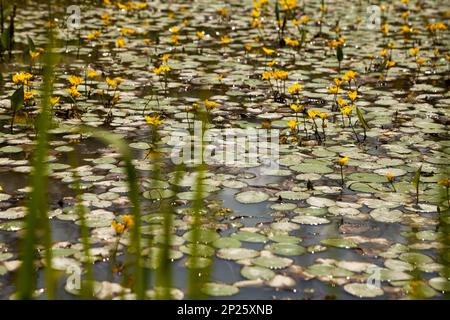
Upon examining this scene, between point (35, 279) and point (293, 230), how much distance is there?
34.0 inches

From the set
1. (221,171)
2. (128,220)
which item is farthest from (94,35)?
(128,220)

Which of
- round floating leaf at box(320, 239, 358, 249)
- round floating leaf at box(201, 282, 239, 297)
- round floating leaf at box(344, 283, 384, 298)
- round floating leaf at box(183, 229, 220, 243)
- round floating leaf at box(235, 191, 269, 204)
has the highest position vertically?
round floating leaf at box(235, 191, 269, 204)

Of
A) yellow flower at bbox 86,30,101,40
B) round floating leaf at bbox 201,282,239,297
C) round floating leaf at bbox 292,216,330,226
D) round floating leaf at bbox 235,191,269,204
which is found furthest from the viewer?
yellow flower at bbox 86,30,101,40

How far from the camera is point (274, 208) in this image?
2492mm

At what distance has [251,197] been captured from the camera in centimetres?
258

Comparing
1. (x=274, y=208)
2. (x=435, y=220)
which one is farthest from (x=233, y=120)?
(x=435, y=220)

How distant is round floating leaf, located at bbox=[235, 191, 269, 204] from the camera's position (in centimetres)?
256

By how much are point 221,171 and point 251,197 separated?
1.10ft

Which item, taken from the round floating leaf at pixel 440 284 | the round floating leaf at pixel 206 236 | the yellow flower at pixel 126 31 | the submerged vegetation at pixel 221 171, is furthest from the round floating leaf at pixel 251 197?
the yellow flower at pixel 126 31

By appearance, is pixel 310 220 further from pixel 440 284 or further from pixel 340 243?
pixel 440 284

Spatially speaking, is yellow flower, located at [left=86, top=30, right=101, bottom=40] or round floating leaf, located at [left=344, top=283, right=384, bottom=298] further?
yellow flower, located at [left=86, top=30, right=101, bottom=40]

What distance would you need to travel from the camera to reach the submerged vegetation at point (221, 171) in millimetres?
1921

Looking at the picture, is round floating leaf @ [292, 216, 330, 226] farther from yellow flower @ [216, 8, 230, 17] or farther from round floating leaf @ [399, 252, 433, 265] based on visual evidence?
yellow flower @ [216, 8, 230, 17]

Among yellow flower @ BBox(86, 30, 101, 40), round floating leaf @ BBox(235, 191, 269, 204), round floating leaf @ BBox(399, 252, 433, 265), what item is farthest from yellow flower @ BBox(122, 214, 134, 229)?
yellow flower @ BBox(86, 30, 101, 40)
